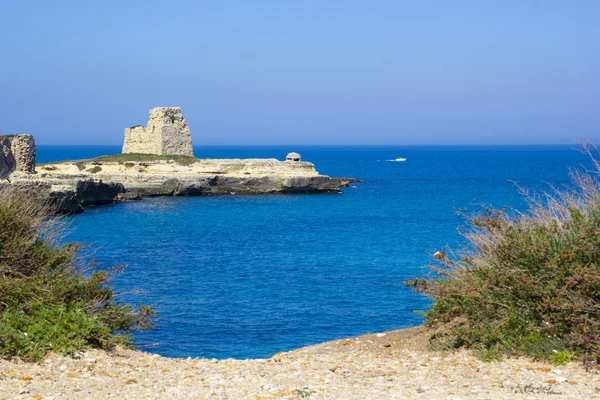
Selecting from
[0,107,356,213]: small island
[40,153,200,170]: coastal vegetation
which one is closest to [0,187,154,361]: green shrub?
[0,107,356,213]: small island

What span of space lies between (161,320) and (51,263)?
5.98 metres

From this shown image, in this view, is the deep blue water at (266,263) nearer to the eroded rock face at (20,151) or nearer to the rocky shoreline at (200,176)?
the rocky shoreline at (200,176)

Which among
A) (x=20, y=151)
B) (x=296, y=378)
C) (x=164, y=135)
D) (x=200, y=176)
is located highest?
(x=164, y=135)

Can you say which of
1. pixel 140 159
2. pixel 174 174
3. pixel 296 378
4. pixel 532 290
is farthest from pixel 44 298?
pixel 140 159

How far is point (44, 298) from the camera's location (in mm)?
9555

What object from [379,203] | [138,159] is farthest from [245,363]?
[138,159]

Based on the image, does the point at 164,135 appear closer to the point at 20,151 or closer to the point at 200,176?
the point at 200,176

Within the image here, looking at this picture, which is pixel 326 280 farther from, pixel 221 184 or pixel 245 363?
pixel 221 184

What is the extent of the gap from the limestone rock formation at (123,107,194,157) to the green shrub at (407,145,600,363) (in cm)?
6158

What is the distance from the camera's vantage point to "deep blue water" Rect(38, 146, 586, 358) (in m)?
15.6

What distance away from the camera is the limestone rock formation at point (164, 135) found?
229 feet

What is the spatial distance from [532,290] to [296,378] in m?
3.15

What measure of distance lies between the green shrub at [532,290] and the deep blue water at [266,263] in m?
5.03

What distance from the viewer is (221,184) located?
2335 inches
